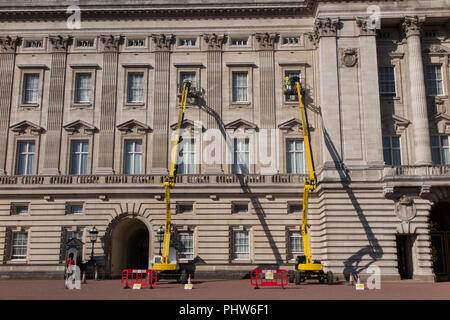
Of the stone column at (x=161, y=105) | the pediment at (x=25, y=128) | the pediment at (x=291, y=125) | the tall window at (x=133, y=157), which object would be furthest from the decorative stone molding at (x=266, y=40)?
the pediment at (x=25, y=128)

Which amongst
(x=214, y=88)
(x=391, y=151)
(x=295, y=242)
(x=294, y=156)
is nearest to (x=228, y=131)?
(x=214, y=88)

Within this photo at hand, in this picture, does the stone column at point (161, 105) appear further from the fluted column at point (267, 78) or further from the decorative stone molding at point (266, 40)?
the fluted column at point (267, 78)

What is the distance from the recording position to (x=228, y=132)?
124 feet

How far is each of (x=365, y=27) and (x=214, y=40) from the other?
38.3 feet

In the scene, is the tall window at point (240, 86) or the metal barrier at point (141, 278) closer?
the metal barrier at point (141, 278)

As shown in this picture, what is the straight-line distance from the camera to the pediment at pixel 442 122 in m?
36.5

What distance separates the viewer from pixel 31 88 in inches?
1545

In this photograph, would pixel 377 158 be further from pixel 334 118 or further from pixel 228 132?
pixel 228 132

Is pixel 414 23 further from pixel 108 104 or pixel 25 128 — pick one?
pixel 25 128

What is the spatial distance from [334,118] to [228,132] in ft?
26.6

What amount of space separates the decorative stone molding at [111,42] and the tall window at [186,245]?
51.8 ft

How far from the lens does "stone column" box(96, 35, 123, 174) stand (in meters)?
37.4

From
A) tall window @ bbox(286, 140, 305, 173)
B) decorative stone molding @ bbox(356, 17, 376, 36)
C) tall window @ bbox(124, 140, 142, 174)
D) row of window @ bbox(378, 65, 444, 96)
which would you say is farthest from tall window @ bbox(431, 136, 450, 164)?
tall window @ bbox(124, 140, 142, 174)

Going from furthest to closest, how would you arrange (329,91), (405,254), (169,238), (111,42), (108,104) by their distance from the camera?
(111,42) < (108,104) < (329,91) < (405,254) < (169,238)
